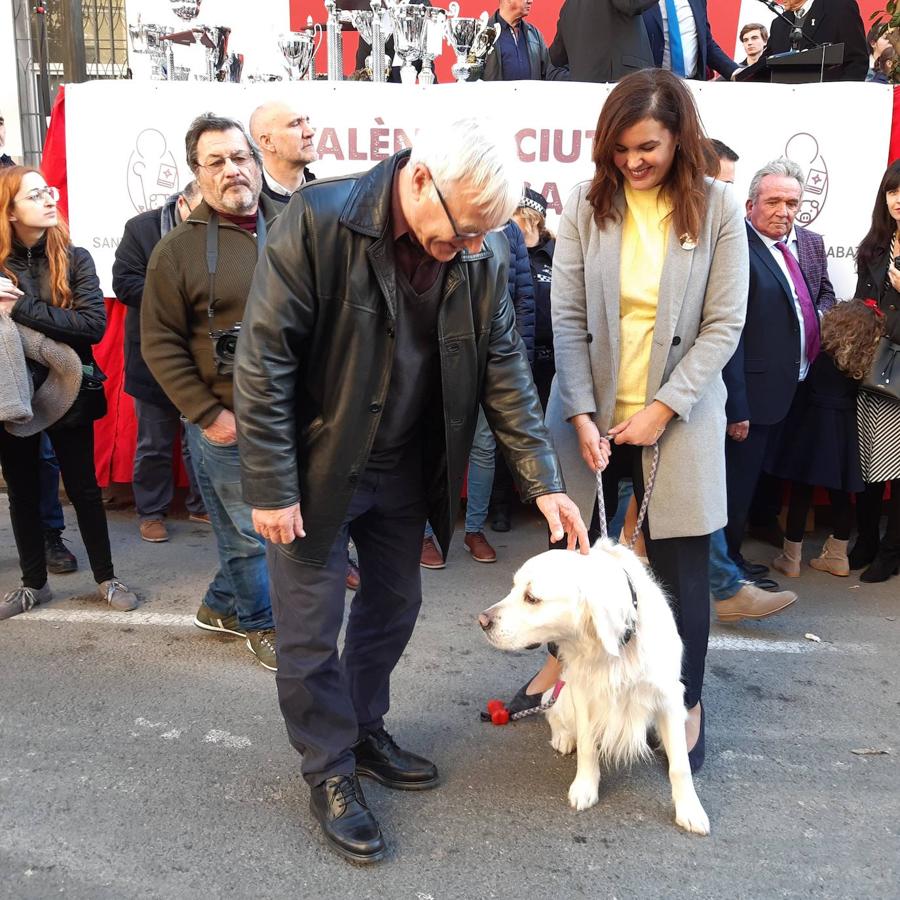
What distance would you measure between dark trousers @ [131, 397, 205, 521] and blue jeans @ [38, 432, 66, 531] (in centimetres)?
53

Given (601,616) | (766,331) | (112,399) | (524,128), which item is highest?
(524,128)

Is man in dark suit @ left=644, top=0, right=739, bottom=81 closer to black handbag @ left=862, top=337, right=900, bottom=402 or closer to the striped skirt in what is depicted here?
black handbag @ left=862, top=337, right=900, bottom=402

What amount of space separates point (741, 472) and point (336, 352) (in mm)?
2437

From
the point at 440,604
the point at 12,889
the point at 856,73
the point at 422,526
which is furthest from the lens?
the point at 856,73

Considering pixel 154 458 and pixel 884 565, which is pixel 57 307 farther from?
pixel 884 565

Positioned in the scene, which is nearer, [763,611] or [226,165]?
[226,165]

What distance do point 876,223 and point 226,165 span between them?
331cm

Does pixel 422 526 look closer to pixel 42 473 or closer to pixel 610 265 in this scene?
pixel 610 265

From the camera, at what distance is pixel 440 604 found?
14.2 feet

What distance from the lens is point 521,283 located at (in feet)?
15.1

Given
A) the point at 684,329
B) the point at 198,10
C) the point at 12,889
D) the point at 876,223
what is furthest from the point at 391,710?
the point at 198,10

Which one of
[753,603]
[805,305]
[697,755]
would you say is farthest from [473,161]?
[805,305]

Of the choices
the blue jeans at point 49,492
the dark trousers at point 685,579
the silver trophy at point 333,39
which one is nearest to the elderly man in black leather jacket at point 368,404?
the dark trousers at point 685,579

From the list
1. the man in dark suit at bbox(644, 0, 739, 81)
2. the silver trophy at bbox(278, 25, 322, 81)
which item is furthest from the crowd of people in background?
the man in dark suit at bbox(644, 0, 739, 81)
